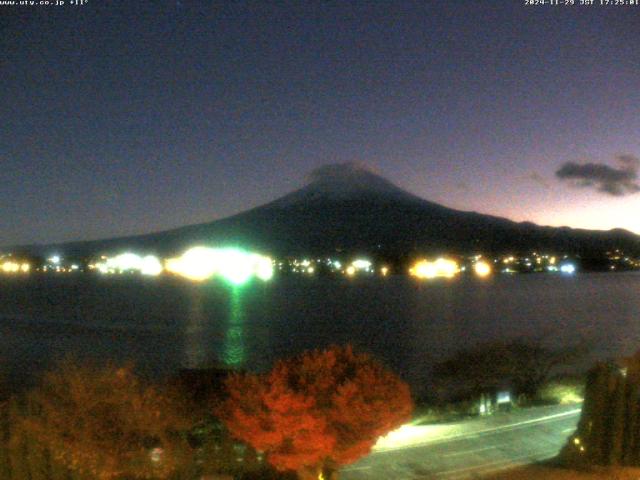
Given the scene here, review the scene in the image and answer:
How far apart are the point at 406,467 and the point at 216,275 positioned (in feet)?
460

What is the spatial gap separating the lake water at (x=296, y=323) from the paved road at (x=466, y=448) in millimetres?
14520

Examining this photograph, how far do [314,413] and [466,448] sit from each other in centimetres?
299

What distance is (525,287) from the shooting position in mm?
102438

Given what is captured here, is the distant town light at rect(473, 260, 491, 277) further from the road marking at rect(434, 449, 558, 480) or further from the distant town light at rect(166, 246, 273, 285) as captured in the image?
the road marking at rect(434, 449, 558, 480)

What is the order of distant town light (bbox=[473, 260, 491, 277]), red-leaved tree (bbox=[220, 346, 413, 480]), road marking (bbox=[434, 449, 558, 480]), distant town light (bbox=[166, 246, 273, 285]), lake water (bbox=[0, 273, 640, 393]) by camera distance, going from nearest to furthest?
1. red-leaved tree (bbox=[220, 346, 413, 480])
2. road marking (bbox=[434, 449, 558, 480])
3. lake water (bbox=[0, 273, 640, 393])
4. distant town light (bbox=[473, 260, 491, 277])
5. distant town light (bbox=[166, 246, 273, 285])

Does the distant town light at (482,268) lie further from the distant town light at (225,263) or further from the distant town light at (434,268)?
the distant town light at (225,263)

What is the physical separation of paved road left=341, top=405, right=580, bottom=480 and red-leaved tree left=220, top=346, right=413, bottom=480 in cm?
100

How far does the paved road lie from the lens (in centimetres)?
910

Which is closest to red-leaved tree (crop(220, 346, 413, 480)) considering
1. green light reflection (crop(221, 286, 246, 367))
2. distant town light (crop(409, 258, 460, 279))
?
green light reflection (crop(221, 286, 246, 367))

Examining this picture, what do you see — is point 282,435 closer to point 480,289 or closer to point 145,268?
point 480,289

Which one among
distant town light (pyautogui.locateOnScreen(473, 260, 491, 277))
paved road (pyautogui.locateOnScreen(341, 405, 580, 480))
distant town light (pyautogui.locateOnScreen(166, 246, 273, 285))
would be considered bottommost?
paved road (pyautogui.locateOnScreen(341, 405, 580, 480))

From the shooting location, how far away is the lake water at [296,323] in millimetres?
38719

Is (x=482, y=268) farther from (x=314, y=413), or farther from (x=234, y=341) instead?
(x=314, y=413)

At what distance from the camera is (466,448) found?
10.1 m
